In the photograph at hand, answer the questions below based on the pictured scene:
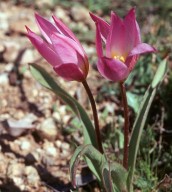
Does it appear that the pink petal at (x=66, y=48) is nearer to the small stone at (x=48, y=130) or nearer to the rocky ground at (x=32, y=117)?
the rocky ground at (x=32, y=117)

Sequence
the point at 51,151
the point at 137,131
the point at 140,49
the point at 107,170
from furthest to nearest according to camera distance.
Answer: the point at 51,151 → the point at 137,131 → the point at 107,170 → the point at 140,49

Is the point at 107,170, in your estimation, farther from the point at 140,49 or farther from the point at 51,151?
the point at 51,151

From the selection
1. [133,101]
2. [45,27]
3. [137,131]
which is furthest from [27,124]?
[45,27]

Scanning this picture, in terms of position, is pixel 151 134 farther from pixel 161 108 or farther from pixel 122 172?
pixel 122 172

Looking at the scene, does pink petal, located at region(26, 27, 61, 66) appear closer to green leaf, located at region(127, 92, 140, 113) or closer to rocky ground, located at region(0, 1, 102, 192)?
rocky ground, located at region(0, 1, 102, 192)

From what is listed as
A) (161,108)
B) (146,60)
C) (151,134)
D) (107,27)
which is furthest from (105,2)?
(107,27)

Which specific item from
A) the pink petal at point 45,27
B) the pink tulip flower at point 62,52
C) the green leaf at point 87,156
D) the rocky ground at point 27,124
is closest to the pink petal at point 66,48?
the pink tulip flower at point 62,52
